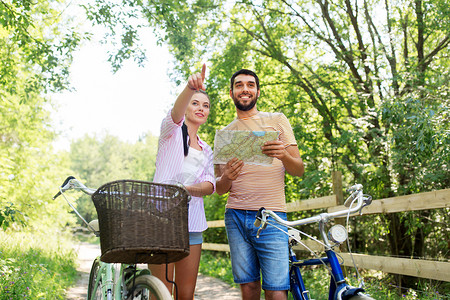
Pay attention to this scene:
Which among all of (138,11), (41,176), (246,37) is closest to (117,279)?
(138,11)

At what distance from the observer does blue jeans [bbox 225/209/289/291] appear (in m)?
2.77

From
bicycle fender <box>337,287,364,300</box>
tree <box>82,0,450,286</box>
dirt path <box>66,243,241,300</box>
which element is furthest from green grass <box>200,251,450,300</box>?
bicycle fender <box>337,287,364,300</box>

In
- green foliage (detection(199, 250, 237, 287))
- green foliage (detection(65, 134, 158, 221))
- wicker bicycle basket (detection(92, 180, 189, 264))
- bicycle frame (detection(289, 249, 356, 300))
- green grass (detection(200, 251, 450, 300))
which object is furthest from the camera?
green foliage (detection(65, 134, 158, 221))

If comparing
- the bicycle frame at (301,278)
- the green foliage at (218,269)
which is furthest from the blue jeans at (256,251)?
the green foliage at (218,269)

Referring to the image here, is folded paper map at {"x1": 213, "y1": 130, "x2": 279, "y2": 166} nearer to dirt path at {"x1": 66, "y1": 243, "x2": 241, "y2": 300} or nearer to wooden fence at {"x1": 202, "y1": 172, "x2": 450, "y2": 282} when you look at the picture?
wooden fence at {"x1": 202, "y1": 172, "x2": 450, "y2": 282}

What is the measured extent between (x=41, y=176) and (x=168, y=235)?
15861 millimetres

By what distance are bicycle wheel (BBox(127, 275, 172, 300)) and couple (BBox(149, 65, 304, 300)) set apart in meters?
0.24

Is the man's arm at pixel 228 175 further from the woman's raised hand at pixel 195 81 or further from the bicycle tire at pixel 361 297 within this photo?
the bicycle tire at pixel 361 297

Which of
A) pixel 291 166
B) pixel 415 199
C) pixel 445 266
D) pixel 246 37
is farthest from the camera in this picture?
pixel 246 37

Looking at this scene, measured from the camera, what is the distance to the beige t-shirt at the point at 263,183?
9.57ft

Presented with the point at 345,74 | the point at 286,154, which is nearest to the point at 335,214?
the point at 286,154

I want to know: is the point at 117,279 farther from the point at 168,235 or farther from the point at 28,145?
the point at 28,145

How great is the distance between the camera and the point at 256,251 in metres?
2.89

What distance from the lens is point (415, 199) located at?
454cm
